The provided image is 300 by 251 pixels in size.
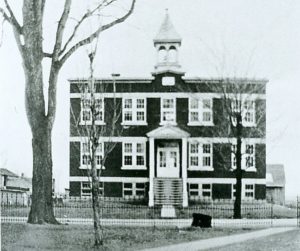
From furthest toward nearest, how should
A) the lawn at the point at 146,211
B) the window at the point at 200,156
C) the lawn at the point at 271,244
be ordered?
the window at the point at 200,156 < the lawn at the point at 146,211 < the lawn at the point at 271,244

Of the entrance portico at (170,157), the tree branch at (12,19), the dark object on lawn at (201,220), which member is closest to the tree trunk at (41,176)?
the tree branch at (12,19)

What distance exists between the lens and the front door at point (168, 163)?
2030 cm

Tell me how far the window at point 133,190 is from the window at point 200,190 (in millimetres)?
1407

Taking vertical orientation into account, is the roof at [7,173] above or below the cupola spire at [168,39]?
below

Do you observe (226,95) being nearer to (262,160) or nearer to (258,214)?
(262,160)

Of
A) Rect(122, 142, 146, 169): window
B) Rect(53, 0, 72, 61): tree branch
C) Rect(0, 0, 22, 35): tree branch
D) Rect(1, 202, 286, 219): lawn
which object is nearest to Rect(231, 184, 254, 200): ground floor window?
Rect(1, 202, 286, 219): lawn

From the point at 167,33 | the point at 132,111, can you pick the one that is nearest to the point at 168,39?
the point at 167,33

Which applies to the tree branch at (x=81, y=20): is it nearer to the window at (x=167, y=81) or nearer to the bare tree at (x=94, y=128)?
the bare tree at (x=94, y=128)

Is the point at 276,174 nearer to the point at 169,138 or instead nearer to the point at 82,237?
the point at 82,237

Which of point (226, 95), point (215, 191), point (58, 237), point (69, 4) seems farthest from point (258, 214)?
point (69, 4)

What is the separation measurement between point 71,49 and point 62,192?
3.35 m

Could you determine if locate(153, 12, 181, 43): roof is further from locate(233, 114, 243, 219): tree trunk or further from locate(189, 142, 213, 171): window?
locate(189, 142, 213, 171): window

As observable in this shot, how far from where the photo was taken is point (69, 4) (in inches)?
485

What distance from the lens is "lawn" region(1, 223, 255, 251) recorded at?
1130 cm
